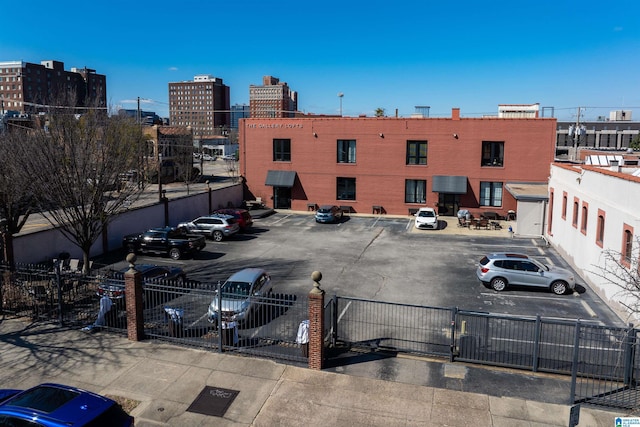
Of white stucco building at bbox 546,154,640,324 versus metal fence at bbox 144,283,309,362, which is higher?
white stucco building at bbox 546,154,640,324

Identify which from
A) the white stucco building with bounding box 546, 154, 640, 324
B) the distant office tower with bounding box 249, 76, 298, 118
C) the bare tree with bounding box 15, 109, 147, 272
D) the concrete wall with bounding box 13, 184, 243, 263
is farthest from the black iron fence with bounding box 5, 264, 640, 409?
the distant office tower with bounding box 249, 76, 298, 118

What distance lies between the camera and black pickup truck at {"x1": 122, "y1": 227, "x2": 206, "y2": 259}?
88.6 feet

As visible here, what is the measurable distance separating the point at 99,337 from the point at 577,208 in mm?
23410

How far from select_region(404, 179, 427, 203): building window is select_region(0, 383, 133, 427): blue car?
37471 millimetres

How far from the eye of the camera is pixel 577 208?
25672mm

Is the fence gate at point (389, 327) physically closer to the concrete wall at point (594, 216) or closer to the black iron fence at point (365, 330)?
the black iron fence at point (365, 330)

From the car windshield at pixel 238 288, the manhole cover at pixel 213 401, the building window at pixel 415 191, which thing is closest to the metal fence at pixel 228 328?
the car windshield at pixel 238 288

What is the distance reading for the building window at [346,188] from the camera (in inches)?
1794

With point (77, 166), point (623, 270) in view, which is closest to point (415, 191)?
point (623, 270)

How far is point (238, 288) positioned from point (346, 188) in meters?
29.1

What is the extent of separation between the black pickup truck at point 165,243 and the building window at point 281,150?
20.3 m

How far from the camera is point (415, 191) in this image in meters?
44.0

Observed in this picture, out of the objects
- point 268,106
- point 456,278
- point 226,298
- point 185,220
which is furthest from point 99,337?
point 268,106

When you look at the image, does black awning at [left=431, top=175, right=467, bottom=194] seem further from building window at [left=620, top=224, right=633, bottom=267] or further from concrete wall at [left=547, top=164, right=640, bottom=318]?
building window at [left=620, top=224, right=633, bottom=267]
